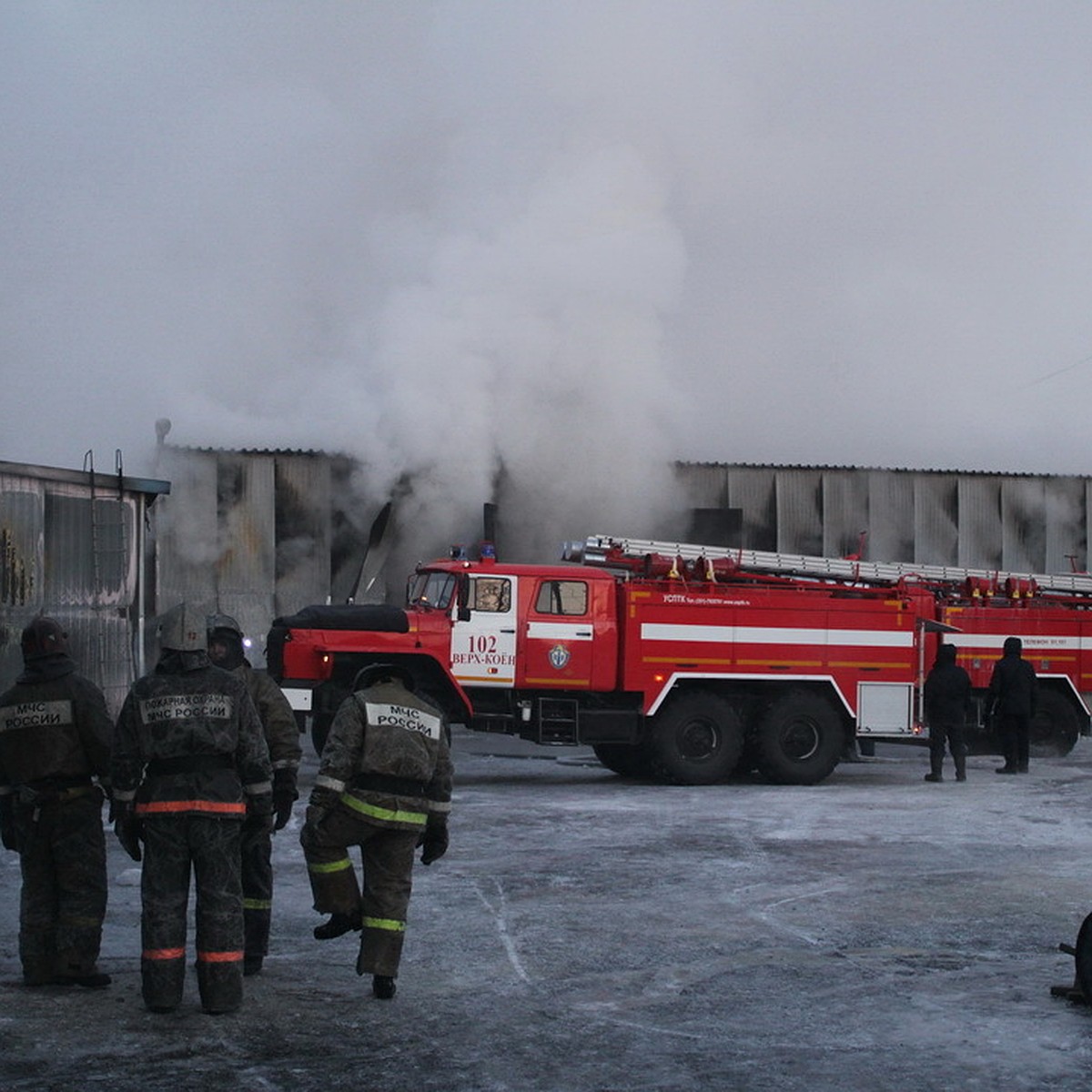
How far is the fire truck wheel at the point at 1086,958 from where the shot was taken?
627 centimetres

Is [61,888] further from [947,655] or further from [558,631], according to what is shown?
[947,655]

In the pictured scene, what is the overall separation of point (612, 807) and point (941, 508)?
628 inches

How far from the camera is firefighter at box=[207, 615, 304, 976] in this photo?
6914mm

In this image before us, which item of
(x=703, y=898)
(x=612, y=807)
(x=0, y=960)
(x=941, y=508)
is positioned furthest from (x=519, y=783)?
(x=941, y=508)

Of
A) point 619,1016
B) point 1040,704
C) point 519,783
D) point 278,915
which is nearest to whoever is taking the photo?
point 619,1016

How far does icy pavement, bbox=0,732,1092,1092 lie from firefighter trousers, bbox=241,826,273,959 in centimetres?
22

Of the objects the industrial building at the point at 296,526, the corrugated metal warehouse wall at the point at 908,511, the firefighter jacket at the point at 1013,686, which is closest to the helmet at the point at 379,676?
the industrial building at the point at 296,526

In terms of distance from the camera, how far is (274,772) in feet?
23.5

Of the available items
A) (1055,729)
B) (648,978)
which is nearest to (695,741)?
(1055,729)

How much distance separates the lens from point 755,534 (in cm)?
2728

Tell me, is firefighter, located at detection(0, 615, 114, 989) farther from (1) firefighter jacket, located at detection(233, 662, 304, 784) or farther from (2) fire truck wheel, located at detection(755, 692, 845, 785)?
(2) fire truck wheel, located at detection(755, 692, 845, 785)

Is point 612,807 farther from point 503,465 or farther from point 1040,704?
point 503,465

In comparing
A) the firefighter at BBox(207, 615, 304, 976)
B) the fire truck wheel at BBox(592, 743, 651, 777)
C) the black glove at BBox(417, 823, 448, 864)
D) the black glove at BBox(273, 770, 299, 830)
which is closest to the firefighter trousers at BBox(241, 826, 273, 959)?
the firefighter at BBox(207, 615, 304, 976)

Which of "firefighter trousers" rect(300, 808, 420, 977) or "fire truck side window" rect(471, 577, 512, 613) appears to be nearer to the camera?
"firefighter trousers" rect(300, 808, 420, 977)
